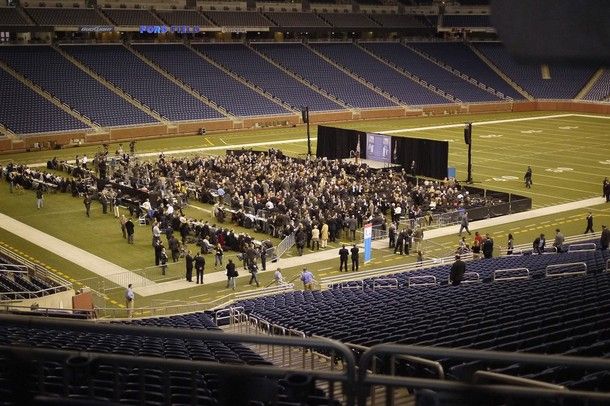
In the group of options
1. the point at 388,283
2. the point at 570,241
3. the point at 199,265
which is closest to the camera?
the point at 388,283

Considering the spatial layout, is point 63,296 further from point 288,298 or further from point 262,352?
point 262,352

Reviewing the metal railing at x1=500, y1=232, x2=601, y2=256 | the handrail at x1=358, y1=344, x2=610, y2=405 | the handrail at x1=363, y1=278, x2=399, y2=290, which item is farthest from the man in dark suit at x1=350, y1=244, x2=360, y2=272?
the handrail at x1=358, y1=344, x2=610, y2=405

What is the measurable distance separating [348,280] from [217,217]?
1044 cm

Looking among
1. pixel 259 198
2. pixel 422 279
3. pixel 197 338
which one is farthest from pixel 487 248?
pixel 197 338

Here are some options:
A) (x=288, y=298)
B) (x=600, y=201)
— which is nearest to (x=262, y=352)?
(x=288, y=298)

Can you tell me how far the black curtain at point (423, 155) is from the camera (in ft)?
145

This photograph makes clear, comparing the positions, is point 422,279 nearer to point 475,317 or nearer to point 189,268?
point 189,268

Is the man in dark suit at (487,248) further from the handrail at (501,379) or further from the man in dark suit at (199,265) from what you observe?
the handrail at (501,379)

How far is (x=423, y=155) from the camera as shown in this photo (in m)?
45.2

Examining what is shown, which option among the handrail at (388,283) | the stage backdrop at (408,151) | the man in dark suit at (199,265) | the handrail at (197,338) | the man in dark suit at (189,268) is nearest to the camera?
the handrail at (197,338)

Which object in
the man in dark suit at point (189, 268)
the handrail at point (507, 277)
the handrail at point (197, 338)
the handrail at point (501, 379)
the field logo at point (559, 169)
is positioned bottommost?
the man in dark suit at point (189, 268)

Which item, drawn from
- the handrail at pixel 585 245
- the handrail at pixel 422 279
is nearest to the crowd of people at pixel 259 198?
the handrail at pixel 585 245

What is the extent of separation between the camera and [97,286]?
2564 cm

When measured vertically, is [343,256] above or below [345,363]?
below
